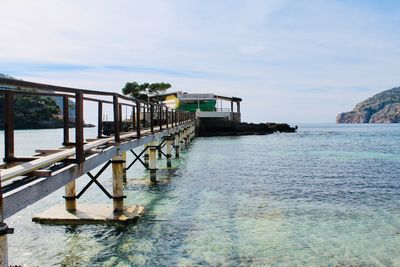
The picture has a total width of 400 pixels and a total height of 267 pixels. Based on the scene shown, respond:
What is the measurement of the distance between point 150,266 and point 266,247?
279 cm

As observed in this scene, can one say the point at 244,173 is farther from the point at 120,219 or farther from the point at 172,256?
the point at 172,256

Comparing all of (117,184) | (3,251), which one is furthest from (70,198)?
(3,251)

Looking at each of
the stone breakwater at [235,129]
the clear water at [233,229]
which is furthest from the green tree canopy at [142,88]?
the clear water at [233,229]

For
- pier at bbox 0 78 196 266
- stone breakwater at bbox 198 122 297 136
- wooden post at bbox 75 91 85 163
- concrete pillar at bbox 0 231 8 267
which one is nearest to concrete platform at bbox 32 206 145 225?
pier at bbox 0 78 196 266

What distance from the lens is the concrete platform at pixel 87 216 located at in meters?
11.3

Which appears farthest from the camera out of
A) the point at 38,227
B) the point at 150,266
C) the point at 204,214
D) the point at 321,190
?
the point at 321,190

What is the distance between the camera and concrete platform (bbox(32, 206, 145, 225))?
11.3 metres

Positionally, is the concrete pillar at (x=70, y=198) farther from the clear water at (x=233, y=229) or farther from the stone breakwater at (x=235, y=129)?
the stone breakwater at (x=235, y=129)

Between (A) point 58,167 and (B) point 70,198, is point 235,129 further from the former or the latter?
(A) point 58,167

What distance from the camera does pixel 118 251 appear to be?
927 cm

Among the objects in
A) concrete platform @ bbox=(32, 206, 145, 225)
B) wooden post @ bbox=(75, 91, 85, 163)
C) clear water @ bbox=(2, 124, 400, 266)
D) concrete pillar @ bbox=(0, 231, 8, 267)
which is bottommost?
clear water @ bbox=(2, 124, 400, 266)

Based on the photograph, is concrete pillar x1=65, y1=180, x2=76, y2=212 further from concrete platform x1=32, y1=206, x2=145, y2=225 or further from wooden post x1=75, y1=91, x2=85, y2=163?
wooden post x1=75, y1=91, x2=85, y2=163

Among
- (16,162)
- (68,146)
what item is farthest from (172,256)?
(16,162)

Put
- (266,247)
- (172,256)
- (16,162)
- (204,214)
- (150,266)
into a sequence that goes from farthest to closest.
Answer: (204,214) < (266,247) < (172,256) < (150,266) < (16,162)
